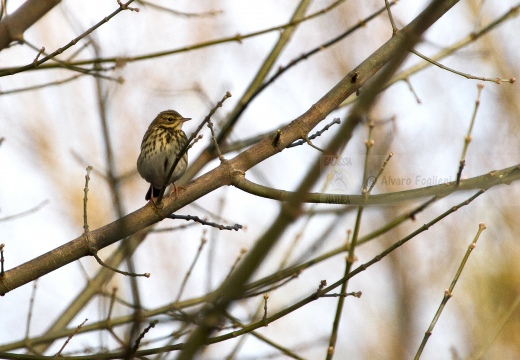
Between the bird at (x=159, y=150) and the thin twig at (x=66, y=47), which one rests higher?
the bird at (x=159, y=150)

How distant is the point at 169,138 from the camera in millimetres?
6906

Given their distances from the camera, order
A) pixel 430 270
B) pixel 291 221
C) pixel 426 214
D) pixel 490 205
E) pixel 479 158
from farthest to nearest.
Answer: pixel 430 270 < pixel 426 214 < pixel 490 205 < pixel 479 158 < pixel 291 221

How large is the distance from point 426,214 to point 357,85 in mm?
8479

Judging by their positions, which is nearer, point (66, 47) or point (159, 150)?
point (66, 47)

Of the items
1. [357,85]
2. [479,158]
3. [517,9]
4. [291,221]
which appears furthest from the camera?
[479,158]

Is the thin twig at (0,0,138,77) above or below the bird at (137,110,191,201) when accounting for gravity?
below

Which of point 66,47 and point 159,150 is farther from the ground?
point 159,150

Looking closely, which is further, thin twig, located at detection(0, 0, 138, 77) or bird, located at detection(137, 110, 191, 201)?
bird, located at detection(137, 110, 191, 201)

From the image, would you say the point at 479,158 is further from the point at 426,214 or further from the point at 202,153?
the point at 202,153

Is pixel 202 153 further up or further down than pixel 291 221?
further up

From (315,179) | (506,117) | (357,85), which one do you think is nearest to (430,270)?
(506,117)

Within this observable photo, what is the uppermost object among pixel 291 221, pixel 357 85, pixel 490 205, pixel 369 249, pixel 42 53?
pixel 369 249

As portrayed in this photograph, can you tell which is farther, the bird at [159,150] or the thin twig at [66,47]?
the bird at [159,150]

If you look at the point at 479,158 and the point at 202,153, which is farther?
the point at 479,158
